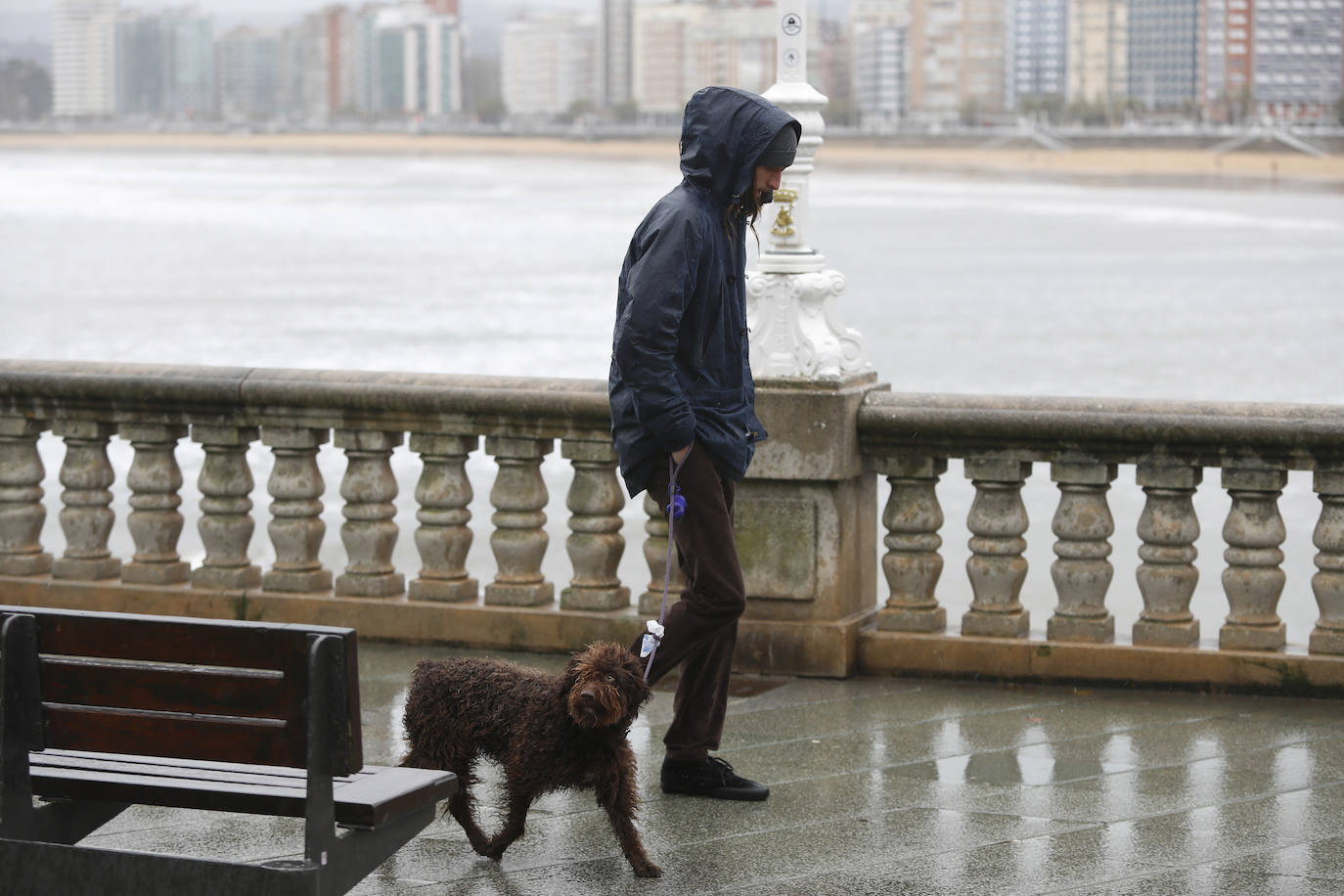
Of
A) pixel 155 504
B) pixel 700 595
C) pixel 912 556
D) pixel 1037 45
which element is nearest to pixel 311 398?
pixel 155 504

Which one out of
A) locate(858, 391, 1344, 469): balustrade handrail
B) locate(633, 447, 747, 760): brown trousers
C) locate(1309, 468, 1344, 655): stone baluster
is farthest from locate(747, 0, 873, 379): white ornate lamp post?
locate(1309, 468, 1344, 655): stone baluster

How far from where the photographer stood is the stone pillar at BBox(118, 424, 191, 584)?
21.0 feet

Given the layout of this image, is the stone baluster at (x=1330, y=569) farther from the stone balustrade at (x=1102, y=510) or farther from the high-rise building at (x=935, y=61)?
the high-rise building at (x=935, y=61)

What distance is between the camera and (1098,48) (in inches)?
6870

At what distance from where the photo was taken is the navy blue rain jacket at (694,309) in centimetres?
420

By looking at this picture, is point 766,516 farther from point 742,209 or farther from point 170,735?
point 170,735

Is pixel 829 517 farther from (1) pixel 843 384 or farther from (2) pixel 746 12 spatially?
(2) pixel 746 12

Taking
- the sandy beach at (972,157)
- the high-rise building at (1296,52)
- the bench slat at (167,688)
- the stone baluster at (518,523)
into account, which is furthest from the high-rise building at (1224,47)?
the bench slat at (167,688)

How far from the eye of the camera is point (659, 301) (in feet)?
13.7

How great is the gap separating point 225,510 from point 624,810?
2.82 meters

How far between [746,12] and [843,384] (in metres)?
187

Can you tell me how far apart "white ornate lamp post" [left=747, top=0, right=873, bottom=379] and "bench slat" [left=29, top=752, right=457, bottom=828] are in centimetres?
266

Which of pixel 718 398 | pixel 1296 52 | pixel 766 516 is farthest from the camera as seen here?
pixel 1296 52

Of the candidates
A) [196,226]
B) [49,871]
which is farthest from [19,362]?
[196,226]
